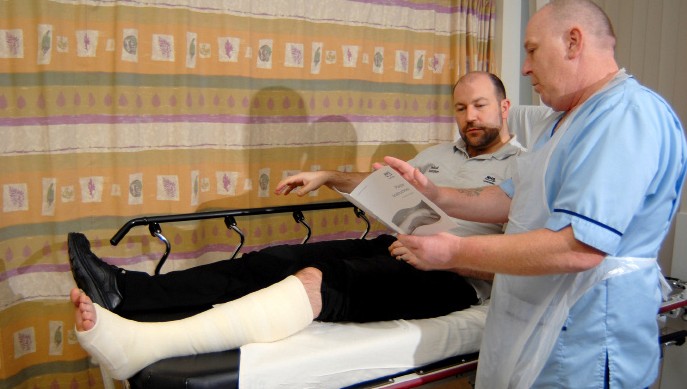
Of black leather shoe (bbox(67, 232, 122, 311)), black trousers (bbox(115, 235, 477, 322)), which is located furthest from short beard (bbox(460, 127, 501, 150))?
black leather shoe (bbox(67, 232, 122, 311))

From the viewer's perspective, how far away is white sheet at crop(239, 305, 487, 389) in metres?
1.39

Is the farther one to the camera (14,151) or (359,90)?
(359,90)

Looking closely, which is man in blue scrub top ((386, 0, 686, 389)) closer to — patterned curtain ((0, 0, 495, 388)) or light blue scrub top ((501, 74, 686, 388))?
light blue scrub top ((501, 74, 686, 388))

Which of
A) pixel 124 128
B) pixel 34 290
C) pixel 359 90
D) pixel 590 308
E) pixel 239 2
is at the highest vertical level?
pixel 239 2

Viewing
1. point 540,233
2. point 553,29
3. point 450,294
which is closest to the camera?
point 540,233

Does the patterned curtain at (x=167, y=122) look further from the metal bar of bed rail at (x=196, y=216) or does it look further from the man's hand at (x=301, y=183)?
the man's hand at (x=301, y=183)

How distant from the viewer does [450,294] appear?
1744 mm

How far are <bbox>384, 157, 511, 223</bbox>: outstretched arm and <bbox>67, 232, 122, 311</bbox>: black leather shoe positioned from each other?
2.93 feet

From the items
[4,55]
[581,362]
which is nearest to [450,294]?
[581,362]

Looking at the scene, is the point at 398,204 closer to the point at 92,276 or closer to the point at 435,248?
the point at 435,248

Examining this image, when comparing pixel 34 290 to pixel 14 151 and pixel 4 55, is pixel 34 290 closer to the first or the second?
pixel 14 151

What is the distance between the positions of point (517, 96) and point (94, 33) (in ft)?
7.09

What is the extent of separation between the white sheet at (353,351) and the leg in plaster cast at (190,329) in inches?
1.9

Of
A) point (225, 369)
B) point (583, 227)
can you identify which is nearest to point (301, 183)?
point (225, 369)
